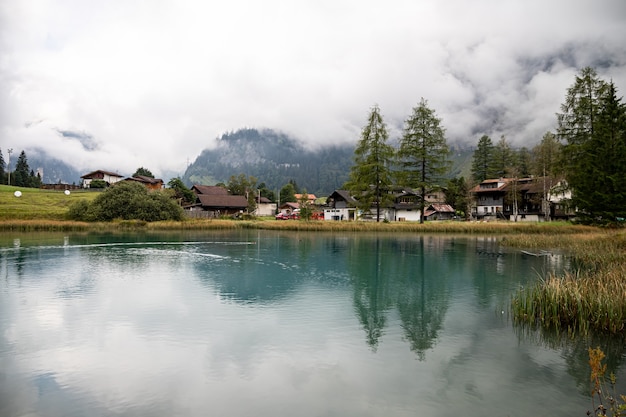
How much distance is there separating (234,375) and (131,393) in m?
2.41

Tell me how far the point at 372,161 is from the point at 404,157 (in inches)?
217

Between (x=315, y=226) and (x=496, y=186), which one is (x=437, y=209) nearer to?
(x=496, y=186)

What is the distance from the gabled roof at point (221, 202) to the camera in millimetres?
104312

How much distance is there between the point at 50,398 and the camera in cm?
905

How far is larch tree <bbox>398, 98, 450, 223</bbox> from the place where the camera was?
6744 cm

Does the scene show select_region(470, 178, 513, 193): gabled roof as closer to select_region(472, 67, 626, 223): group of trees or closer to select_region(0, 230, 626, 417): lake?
select_region(472, 67, 626, 223): group of trees

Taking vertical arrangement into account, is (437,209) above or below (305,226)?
above

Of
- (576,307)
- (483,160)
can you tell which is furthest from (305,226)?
(483,160)

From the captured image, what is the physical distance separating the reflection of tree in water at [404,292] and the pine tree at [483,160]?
303 ft

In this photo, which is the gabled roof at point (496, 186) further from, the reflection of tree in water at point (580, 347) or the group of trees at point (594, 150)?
the reflection of tree in water at point (580, 347)

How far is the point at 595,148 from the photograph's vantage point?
45469 millimetres

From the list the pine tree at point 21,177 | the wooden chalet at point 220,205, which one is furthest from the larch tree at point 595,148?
the pine tree at point 21,177

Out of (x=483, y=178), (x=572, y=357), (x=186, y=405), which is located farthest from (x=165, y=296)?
(x=483, y=178)

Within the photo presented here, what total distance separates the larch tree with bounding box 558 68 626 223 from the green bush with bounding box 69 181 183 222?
60520 millimetres
